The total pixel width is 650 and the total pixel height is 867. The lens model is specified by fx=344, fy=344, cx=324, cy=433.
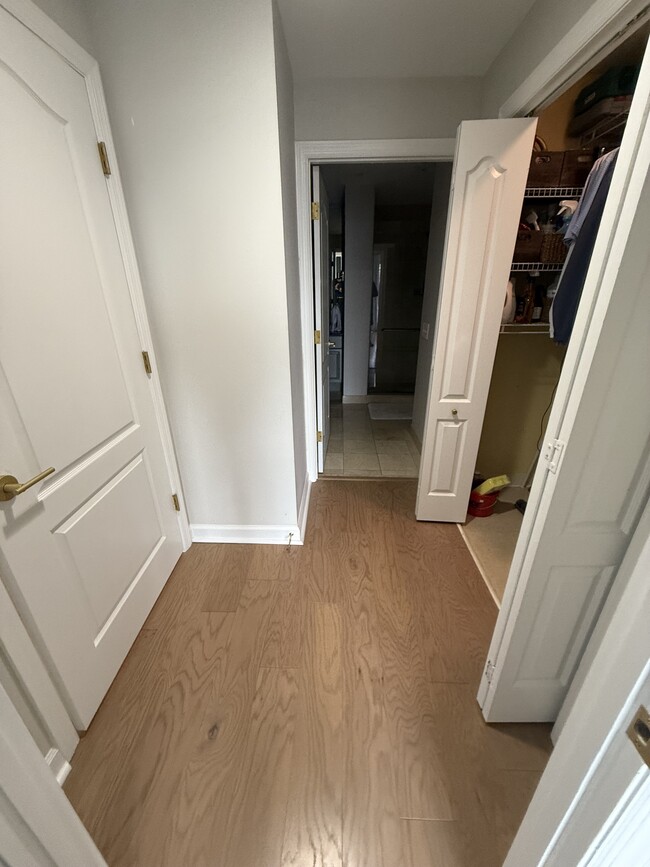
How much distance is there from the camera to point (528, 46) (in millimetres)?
1525

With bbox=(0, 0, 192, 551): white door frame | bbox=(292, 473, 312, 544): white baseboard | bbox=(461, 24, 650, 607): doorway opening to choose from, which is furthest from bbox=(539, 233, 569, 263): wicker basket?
bbox=(0, 0, 192, 551): white door frame

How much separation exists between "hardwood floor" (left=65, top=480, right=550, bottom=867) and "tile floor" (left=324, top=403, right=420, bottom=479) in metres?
1.14

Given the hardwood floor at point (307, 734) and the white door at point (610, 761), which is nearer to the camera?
the white door at point (610, 761)

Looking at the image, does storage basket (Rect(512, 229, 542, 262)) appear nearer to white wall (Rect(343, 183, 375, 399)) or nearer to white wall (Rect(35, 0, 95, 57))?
white wall (Rect(35, 0, 95, 57))

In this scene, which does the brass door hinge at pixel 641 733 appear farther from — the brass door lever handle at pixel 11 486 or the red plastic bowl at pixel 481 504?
the red plastic bowl at pixel 481 504

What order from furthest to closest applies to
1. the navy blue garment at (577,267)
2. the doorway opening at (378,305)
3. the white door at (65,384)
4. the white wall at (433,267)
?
the doorway opening at (378,305), the white wall at (433,267), the navy blue garment at (577,267), the white door at (65,384)

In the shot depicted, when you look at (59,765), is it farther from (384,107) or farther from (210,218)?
(384,107)

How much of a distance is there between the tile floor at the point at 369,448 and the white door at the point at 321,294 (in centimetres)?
29

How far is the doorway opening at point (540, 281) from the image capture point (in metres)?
1.63

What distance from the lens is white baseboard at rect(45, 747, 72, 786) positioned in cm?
107

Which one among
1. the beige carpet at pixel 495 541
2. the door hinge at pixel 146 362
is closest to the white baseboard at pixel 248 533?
the door hinge at pixel 146 362

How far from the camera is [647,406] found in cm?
78

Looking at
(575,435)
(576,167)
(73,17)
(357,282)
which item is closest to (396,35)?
(576,167)

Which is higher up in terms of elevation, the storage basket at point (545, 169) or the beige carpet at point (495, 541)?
the storage basket at point (545, 169)
